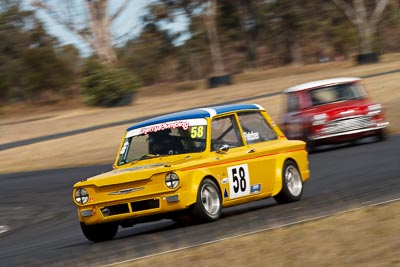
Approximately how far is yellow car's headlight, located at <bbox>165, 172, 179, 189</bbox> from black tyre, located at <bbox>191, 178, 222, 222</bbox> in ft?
0.96

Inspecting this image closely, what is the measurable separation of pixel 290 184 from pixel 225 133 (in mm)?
1258

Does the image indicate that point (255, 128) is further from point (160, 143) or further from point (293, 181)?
point (160, 143)

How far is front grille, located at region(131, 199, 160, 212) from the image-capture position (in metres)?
9.45

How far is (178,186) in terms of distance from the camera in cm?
939

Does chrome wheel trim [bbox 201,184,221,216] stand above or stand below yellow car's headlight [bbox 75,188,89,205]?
below

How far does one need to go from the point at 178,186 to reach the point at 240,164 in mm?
1312

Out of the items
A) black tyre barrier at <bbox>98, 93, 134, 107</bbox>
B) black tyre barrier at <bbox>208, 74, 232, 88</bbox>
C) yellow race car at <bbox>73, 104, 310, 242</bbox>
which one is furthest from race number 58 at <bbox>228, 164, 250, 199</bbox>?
black tyre barrier at <bbox>208, 74, 232, 88</bbox>

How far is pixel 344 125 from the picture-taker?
1958 cm

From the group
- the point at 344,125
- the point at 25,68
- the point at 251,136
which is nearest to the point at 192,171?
the point at 251,136

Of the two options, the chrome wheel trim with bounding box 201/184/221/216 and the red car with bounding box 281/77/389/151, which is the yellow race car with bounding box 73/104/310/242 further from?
the red car with bounding box 281/77/389/151

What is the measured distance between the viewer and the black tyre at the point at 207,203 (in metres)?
9.58

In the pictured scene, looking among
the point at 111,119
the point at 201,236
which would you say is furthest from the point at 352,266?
the point at 111,119

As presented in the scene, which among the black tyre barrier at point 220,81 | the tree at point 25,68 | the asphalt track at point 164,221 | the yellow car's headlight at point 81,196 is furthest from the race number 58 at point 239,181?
the tree at point 25,68

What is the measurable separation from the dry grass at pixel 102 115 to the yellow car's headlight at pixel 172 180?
1375 cm
